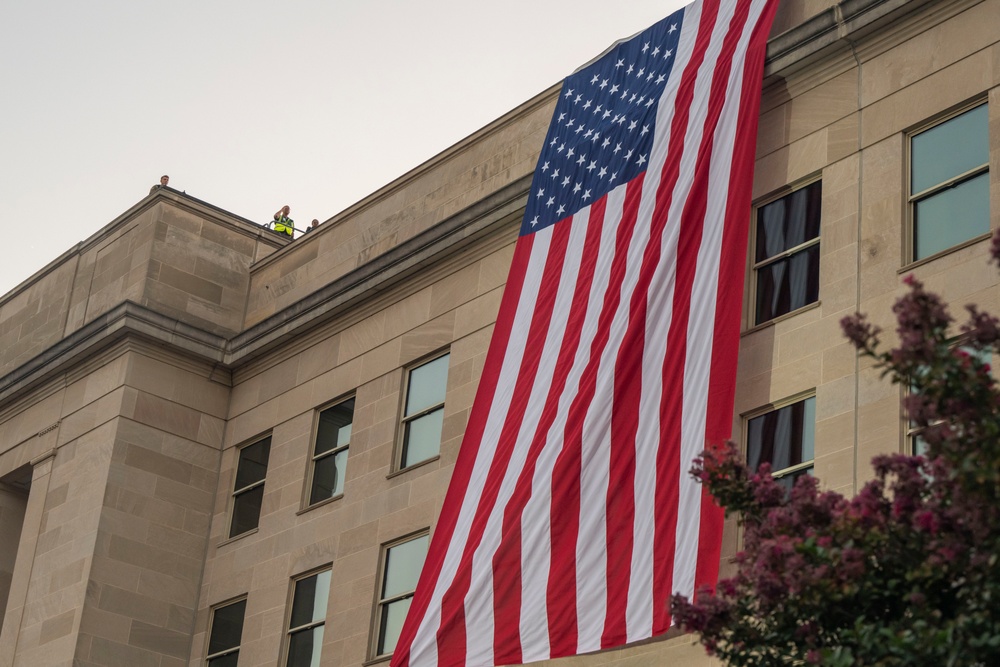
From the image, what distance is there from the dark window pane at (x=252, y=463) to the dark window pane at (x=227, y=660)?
11.0 ft

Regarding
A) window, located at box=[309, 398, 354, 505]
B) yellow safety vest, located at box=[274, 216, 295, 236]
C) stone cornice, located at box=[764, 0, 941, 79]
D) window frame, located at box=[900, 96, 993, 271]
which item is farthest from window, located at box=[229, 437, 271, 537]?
window frame, located at box=[900, 96, 993, 271]

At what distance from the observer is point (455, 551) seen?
2302cm

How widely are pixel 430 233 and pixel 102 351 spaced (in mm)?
7902

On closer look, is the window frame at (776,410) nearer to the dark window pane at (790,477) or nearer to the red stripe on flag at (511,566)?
the dark window pane at (790,477)

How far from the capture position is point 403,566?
Result: 89.6 feet

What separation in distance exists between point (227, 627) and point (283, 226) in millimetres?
10737

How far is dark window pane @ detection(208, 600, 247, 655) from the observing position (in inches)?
1205

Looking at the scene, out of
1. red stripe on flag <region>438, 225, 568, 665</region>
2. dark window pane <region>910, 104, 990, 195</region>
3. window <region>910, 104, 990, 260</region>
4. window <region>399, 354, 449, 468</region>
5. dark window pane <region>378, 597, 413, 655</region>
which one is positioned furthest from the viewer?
window <region>399, 354, 449, 468</region>

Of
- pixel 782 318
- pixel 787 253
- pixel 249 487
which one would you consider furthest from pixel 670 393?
pixel 249 487

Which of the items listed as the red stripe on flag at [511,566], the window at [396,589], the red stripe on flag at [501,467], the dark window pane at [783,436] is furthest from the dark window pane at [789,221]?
the window at [396,589]

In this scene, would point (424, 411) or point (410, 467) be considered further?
point (424, 411)

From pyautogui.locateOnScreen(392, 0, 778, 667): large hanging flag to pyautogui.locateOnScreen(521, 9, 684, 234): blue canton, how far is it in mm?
43

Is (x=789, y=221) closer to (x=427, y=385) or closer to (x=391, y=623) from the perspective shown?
(x=427, y=385)

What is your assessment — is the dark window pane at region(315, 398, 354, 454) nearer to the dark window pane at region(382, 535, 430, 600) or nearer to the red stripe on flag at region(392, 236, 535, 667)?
the dark window pane at region(382, 535, 430, 600)
